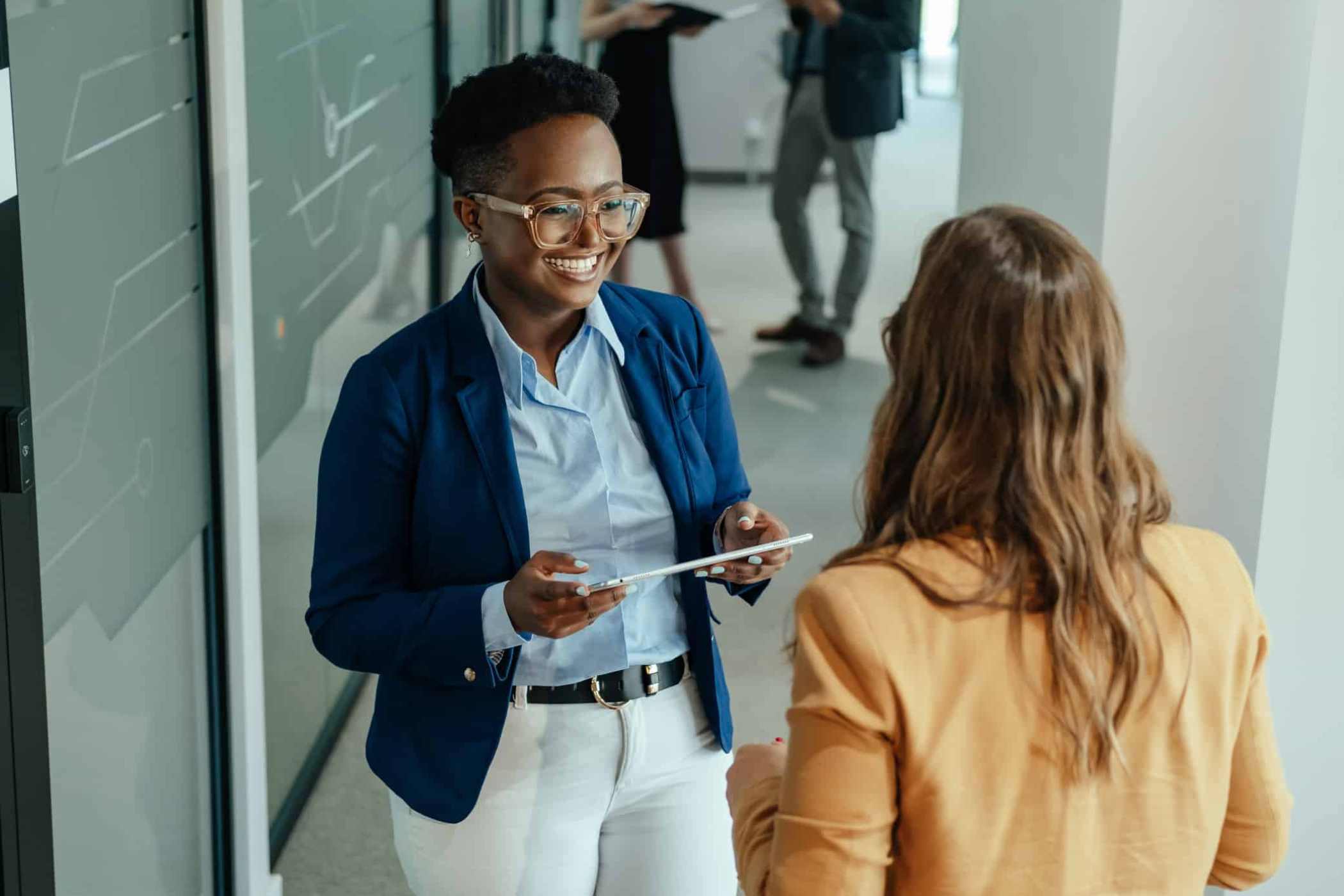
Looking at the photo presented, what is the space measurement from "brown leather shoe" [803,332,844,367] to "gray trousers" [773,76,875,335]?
0.23ft

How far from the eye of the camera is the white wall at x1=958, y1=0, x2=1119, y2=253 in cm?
→ 231

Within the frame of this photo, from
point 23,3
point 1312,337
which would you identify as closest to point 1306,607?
point 1312,337

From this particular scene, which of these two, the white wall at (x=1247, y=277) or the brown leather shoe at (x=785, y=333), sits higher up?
the white wall at (x=1247, y=277)

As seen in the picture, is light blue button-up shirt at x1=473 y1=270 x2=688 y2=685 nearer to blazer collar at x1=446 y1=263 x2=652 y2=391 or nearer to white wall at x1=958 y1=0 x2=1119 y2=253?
blazer collar at x1=446 y1=263 x2=652 y2=391

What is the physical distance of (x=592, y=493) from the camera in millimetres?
1688

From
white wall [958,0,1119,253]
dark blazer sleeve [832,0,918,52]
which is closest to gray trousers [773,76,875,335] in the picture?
dark blazer sleeve [832,0,918,52]

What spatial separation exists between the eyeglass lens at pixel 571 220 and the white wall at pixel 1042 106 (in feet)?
3.10

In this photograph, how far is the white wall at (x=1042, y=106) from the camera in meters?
2.31

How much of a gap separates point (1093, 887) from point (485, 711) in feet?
2.24

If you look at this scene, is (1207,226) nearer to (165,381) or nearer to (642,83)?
(165,381)

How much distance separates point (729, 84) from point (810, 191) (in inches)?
154

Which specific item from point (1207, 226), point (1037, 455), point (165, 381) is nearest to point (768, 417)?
point (1207, 226)

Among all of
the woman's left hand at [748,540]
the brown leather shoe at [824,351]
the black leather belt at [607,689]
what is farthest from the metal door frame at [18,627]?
the brown leather shoe at [824,351]

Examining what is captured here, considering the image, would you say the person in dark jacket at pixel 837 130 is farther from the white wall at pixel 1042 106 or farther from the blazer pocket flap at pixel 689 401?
the blazer pocket flap at pixel 689 401
